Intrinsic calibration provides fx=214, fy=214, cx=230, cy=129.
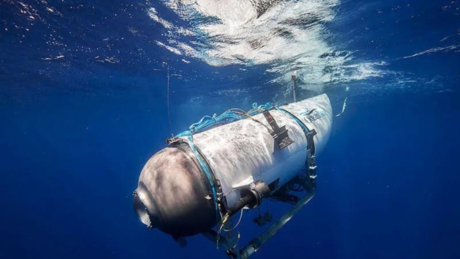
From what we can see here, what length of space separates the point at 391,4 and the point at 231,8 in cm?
469

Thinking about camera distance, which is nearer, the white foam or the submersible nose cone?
the submersible nose cone

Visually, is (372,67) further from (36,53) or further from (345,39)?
(36,53)

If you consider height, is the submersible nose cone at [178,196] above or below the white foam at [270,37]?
below

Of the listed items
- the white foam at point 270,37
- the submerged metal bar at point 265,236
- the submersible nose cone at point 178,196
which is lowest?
the submerged metal bar at point 265,236

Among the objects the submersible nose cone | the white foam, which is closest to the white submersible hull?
the submersible nose cone

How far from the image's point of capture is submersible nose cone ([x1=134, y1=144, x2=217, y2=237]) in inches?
113

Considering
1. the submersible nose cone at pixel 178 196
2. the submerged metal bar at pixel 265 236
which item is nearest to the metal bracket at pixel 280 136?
the submerged metal bar at pixel 265 236

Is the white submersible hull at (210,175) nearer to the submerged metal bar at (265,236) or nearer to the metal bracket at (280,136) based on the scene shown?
the metal bracket at (280,136)

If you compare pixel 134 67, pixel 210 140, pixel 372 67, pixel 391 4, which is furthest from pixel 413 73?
pixel 134 67

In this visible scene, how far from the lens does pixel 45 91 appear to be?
1706cm

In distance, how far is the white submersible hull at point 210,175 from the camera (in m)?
2.90

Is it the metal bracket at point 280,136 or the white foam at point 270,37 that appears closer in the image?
the metal bracket at point 280,136

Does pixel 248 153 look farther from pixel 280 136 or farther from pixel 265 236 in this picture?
pixel 265 236

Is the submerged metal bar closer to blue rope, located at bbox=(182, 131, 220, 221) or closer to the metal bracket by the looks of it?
blue rope, located at bbox=(182, 131, 220, 221)
